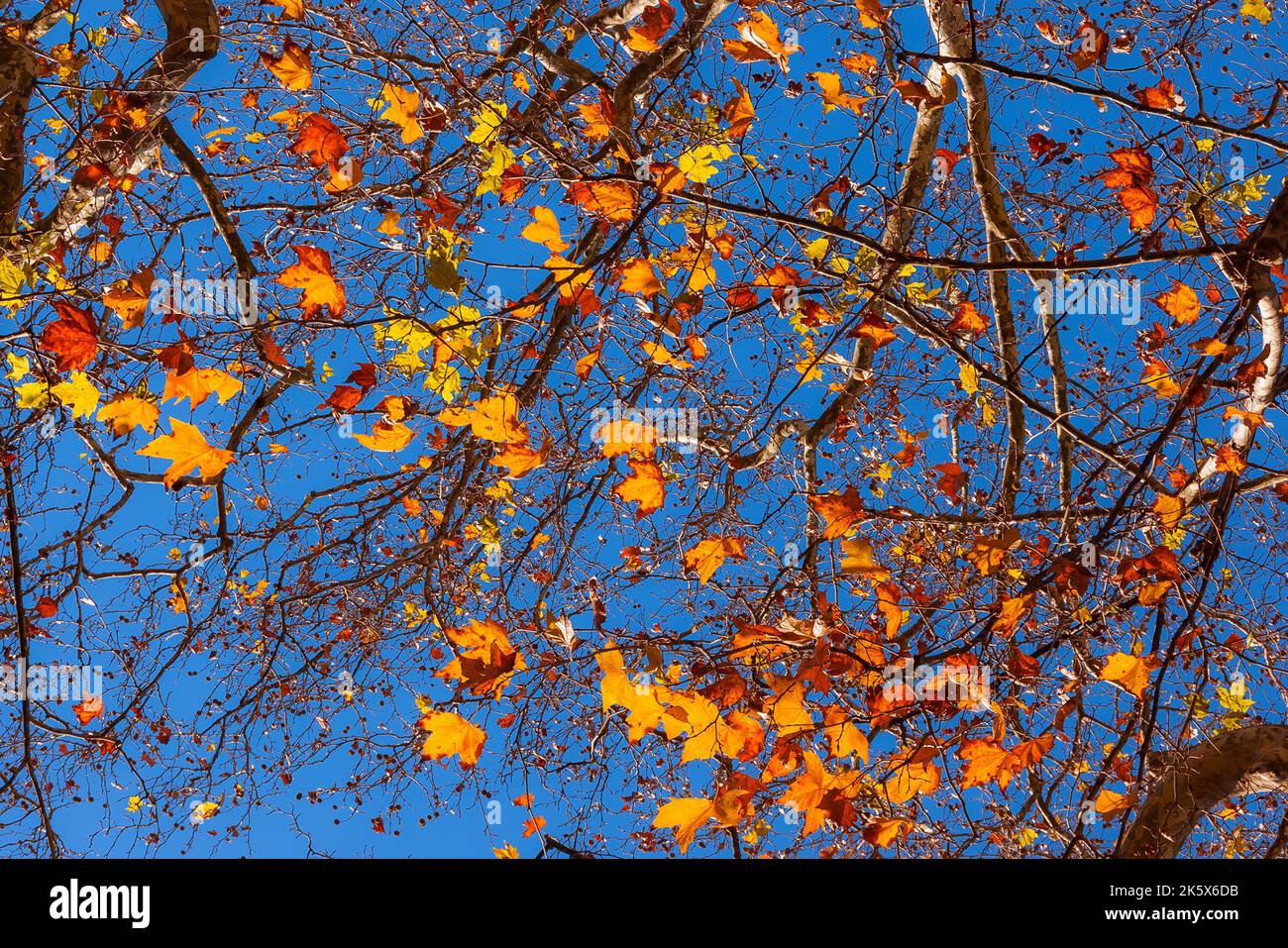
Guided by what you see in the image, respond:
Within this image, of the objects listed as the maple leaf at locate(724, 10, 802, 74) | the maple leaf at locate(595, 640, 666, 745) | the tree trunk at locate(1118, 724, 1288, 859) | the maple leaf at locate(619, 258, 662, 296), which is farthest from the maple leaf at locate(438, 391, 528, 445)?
the tree trunk at locate(1118, 724, 1288, 859)

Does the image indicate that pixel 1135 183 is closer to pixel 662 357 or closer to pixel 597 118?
pixel 662 357

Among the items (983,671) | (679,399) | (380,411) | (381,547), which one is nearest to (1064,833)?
(983,671)

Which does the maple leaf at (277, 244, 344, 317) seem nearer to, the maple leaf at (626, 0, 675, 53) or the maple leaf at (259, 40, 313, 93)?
the maple leaf at (259, 40, 313, 93)

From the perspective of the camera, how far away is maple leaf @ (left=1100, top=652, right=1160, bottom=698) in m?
2.62

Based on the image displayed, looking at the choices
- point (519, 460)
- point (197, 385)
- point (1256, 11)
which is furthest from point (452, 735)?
point (1256, 11)

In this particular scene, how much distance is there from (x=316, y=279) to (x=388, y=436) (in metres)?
0.57

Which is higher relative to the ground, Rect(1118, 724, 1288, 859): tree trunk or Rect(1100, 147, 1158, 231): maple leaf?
Rect(1100, 147, 1158, 231): maple leaf

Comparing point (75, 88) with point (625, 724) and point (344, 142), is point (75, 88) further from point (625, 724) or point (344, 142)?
point (625, 724)

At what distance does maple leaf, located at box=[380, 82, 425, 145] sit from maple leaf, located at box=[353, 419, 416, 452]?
3.30ft

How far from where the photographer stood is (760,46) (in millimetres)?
2943

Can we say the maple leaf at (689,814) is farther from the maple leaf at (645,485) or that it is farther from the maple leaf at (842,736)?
the maple leaf at (645,485)
